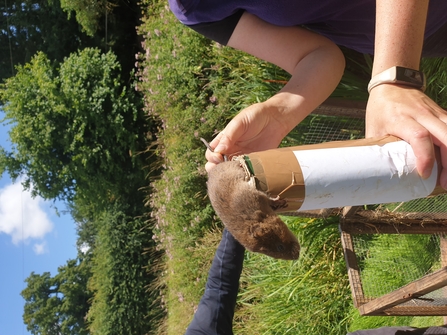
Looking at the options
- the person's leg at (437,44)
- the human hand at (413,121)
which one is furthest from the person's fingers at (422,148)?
the person's leg at (437,44)

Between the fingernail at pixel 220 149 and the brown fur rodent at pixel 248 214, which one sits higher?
the fingernail at pixel 220 149

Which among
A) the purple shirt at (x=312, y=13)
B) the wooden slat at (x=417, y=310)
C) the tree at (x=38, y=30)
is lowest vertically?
the wooden slat at (x=417, y=310)

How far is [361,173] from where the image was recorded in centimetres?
72

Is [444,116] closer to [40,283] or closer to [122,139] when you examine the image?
[122,139]

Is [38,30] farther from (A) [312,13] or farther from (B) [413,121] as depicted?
(B) [413,121]

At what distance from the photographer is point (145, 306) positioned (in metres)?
6.43

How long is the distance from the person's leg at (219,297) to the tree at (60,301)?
9.42 metres

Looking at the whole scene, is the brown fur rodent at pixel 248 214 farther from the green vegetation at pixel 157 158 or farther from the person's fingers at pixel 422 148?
the green vegetation at pixel 157 158

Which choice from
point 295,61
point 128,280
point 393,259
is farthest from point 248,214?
point 128,280

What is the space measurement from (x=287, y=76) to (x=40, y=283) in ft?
41.9

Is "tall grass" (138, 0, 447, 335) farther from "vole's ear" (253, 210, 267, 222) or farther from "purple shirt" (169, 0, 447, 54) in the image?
"vole's ear" (253, 210, 267, 222)

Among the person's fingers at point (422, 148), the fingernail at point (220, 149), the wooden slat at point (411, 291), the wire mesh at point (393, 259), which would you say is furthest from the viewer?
the wire mesh at point (393, 259)

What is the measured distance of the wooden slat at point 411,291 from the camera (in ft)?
5.24

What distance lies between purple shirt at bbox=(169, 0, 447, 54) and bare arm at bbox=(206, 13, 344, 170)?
0.03 metres
